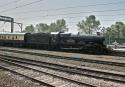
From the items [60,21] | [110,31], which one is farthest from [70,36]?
[60,21]

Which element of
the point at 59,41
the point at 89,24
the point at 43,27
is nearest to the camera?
the point at 59,41

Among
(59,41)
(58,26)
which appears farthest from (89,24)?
(59,41)

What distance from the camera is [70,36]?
3198 cm

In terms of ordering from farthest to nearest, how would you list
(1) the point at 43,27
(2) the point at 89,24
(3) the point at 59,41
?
(1) the point at 43,27
(2) the point at 89,24
(3) the point at 59,41

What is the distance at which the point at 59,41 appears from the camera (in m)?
33.6

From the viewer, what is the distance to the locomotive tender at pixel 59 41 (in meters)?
29.4

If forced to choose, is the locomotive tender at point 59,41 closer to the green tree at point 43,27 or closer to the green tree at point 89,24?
the green tree at point 89,24

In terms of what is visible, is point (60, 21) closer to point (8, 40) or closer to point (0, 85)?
point (8, 40)

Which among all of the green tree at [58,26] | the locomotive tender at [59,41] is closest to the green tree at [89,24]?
the green tree at [58,26]

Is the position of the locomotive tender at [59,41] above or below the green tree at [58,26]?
below

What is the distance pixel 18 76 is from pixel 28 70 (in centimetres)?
228

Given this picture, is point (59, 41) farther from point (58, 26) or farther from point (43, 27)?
point (43, 27)

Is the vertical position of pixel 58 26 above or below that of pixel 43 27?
above

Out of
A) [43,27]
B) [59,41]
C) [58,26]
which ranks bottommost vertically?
[59,41]
